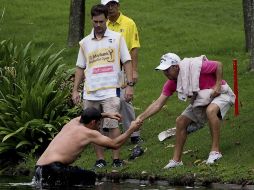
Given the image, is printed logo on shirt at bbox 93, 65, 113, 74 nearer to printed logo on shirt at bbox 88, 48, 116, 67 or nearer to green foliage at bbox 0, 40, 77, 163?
printed logo on shirt at bbox 88, 48, 116, 67

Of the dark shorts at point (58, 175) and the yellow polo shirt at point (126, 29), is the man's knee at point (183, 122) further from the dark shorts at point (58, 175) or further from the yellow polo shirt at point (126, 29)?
the yellow polo shirt at point (126, 29)

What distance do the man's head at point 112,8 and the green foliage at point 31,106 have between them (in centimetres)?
208

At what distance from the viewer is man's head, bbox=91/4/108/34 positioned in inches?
552

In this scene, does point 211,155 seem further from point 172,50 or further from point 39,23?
point 39,23

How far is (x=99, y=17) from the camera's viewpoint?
14039mm

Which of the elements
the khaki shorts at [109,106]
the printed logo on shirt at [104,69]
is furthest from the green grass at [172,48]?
the printed logo on shirt at [104,69]

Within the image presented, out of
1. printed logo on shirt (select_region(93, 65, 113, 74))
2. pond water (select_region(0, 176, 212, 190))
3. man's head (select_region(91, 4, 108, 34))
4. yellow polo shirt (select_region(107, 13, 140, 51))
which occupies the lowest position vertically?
pond water (select_region(0, 176, 212, 190))

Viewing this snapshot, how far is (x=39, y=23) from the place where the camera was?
1230 inches

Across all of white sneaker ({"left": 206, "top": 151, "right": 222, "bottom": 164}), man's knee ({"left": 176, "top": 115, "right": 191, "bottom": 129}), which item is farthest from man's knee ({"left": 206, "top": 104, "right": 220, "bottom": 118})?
white sneaker ({"left": 206, "top": 151, "right": 222, "bottom": 164})

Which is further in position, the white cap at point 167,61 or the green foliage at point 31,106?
the green foliage at point 31,106

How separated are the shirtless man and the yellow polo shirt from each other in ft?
10.0

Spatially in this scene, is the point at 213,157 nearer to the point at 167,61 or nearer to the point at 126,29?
the point at 167,61

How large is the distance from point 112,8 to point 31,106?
95.1 inches

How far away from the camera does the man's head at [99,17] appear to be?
1402 cm
